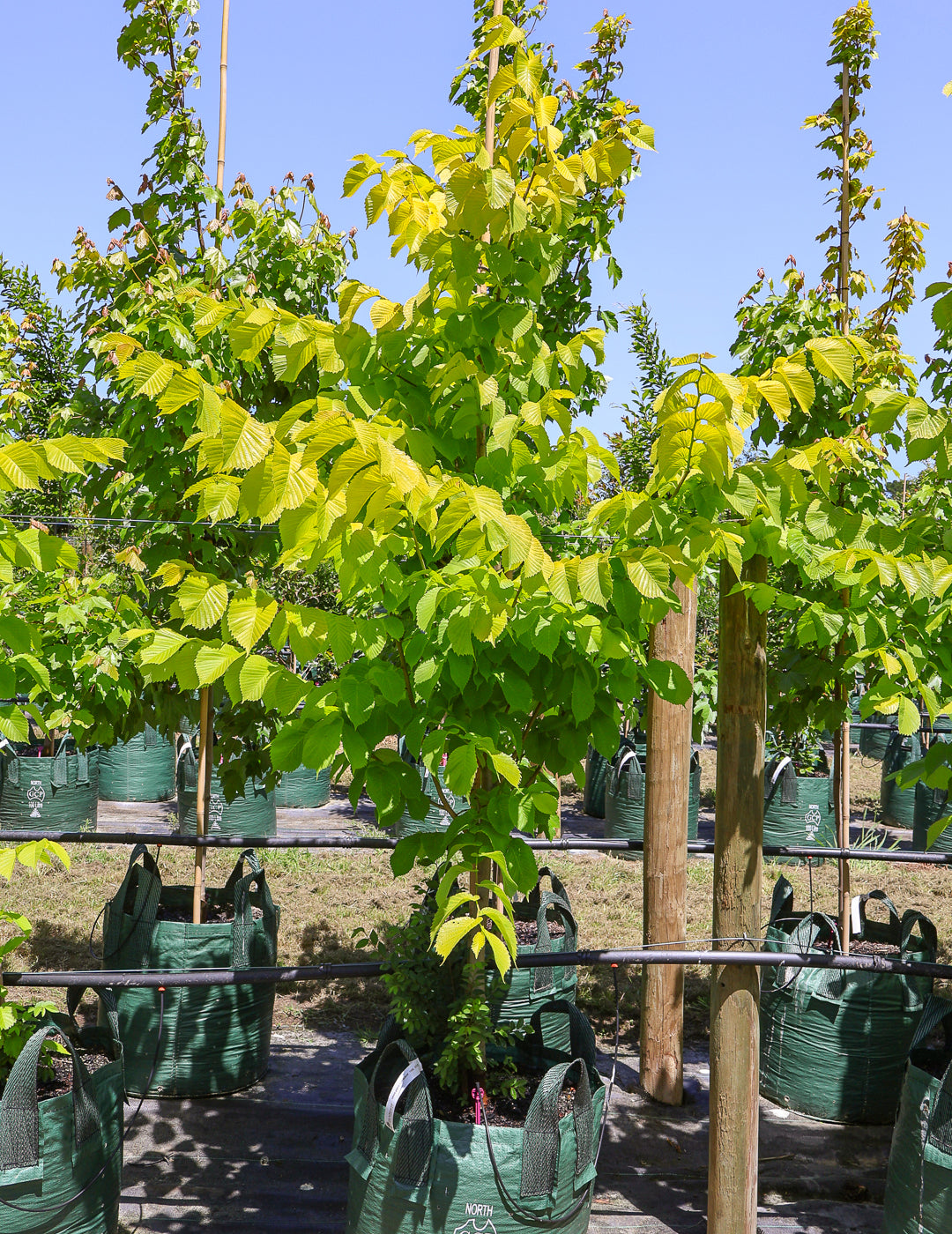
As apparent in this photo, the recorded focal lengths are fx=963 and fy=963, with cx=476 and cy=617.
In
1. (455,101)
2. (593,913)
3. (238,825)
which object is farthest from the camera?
(238,825)

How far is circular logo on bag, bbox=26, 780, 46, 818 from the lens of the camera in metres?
7.12

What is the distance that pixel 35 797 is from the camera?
7121 millimetres

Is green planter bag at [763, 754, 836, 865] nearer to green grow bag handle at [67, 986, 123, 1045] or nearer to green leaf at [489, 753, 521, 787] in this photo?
green grow bag handle at [67, 986, 123, 1045]

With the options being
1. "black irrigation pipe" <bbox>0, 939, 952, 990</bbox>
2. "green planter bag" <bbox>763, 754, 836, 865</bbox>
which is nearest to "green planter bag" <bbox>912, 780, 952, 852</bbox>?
"green planter bag" <bbox>763, 754, 836, 865</bbox>

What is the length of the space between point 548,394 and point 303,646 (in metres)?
0.87

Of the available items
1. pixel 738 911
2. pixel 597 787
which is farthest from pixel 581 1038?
pixel 597 787

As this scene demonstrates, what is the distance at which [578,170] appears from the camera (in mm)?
2092

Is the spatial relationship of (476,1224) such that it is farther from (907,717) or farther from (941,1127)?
(907,717)

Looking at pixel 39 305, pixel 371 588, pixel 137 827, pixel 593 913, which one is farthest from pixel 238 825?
pixel 39 305

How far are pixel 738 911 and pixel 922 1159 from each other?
82cm

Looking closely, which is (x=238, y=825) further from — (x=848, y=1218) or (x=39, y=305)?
(x=39, y=305)

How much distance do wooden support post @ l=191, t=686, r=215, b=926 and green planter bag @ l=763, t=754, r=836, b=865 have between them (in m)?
4.53

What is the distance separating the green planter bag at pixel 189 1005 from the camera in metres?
3.67

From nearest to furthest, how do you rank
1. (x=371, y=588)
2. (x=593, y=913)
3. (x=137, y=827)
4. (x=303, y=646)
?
(x=303, y=646) → (x=371, y=588) → (x=593, y=913) → (x=137, y=827)
